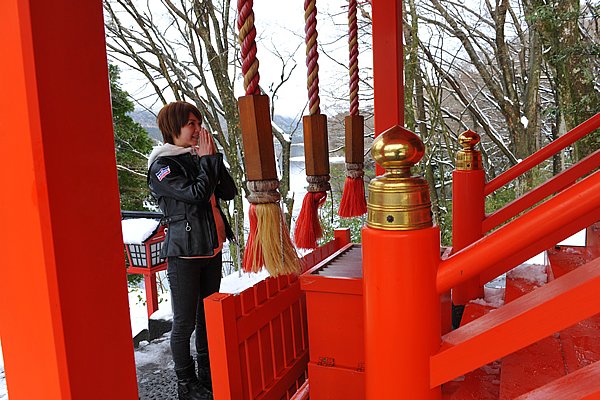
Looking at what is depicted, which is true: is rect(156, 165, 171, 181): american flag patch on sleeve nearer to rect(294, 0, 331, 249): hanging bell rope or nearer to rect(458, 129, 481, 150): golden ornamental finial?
rect(294, 0, 331, 249): hanging bell rope

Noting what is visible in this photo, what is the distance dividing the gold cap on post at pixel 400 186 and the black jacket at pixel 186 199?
1.21 meters

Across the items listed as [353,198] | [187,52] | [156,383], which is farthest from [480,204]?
[187,52]

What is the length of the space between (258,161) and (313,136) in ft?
1.10

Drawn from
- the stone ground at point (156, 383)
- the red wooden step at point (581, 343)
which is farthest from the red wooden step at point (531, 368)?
the stone ground at point (156, 383)

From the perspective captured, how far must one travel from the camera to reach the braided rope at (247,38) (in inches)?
35.2

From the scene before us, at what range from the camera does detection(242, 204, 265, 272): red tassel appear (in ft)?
3.31

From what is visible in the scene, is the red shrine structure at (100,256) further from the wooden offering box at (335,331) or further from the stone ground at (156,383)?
the stone ground at (156,383)

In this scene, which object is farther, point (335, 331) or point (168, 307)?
point (168, 307)

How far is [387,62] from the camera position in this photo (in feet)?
6.69

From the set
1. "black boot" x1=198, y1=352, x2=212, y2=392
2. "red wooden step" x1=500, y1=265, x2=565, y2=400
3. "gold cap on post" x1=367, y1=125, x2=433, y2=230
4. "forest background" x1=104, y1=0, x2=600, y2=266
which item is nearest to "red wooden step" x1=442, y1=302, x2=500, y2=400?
"red wooden step" x1=500, y1=265, x2=565, y2=400

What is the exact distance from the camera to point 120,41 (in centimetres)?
638

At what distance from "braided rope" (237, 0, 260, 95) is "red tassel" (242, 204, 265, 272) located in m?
0.29

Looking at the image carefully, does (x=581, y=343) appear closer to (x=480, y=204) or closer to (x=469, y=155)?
(x=480, y=204)

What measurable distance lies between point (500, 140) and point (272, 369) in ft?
20.1
